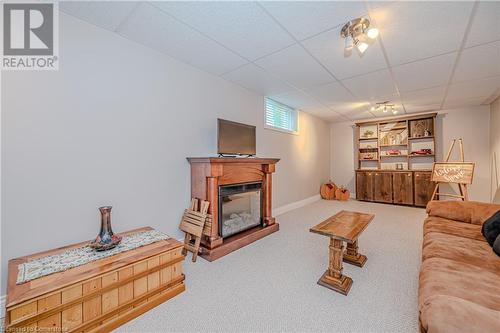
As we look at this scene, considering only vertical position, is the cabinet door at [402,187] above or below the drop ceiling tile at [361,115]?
below

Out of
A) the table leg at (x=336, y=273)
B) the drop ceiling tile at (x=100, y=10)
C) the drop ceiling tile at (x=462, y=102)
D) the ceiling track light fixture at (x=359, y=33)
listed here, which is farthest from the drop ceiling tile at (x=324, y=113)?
the drop ceiling tile at (x=100, y=10)

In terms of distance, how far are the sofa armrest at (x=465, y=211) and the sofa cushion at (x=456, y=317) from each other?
6.55 ft

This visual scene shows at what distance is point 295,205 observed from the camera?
511cm

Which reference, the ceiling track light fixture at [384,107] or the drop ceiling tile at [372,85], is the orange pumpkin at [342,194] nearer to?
the ceiling track light fixture at [384,107]

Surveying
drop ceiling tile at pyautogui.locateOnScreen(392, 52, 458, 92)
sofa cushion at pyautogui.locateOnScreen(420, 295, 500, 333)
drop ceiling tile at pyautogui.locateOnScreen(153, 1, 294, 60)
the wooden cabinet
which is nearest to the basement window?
drop ceiling tile at pyautogui.locateOnScreen(153, 1, 294, 60)

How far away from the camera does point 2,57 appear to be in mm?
1626

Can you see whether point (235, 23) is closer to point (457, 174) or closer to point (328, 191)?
point (457, 174)

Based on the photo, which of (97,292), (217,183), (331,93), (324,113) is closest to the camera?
(97,292)

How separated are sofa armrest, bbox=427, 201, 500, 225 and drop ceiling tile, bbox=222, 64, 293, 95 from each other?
273 cm

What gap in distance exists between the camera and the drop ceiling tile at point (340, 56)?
2.21 meters

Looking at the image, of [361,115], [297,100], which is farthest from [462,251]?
[361,115]

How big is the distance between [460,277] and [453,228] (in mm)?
1209

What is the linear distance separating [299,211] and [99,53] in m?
4.36

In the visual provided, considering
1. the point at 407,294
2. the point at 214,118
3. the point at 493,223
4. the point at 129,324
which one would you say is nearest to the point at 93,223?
the point at 129,324
